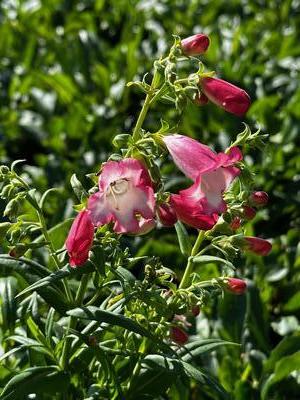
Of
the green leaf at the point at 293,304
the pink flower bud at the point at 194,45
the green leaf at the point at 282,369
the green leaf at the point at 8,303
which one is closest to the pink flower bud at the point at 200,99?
the pink flower bud at the point at 194,45

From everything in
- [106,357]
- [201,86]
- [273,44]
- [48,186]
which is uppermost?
[201,86]

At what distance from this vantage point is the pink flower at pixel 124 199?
1.93 metres

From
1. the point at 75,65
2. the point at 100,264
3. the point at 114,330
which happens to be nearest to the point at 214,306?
the point at 114,330

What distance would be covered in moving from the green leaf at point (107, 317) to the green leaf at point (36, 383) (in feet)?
0.63

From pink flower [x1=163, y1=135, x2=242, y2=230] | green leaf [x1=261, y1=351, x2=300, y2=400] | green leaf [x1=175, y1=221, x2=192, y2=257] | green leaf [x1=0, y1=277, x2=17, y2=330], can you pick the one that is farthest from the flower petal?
green leaf [x1=261, y1=351, x2=300, y2=400]

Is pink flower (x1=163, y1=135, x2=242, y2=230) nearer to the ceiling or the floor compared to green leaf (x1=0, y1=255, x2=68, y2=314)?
nearer to the ceiling

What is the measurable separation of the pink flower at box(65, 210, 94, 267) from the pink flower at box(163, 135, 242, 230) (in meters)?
0.17

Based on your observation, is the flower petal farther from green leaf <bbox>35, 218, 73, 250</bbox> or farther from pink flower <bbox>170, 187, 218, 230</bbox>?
green leaf <bbox>35, 218, 73, 250</bbox>

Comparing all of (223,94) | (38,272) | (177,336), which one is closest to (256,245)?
(177,336)

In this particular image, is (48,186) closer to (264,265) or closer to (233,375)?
(264,265)

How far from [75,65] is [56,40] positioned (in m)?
0.40

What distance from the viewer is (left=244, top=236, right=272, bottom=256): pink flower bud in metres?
2.22

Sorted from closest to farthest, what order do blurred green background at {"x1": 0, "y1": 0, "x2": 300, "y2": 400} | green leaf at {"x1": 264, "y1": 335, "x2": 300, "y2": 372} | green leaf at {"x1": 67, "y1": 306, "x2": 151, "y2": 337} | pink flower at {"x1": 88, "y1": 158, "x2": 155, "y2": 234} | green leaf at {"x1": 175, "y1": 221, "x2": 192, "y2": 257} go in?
pink flower at {"x1": 88, "y1": 158, "x2": 155, "y2": 234}, green leaf at {"x1": 67, "y1": 306, "x2": 151, "y2": 337}, green leaf at {"x1": 175, "y1": 221, "x2": 192, "y2": 257}, green leaf at {"x1": 264, "y1": 335, "x2": 300, "y2": 372}, blurred green background at {"x1": 0, "y1": 0, "x2": 300, "y2": 400}

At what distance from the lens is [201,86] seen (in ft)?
6.76
